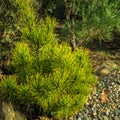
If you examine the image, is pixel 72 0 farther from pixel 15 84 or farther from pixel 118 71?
pixel 15 84

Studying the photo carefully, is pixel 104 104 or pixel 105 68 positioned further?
pixel 105 68

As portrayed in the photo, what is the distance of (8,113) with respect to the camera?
4691 mm

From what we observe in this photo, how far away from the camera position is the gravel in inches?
208

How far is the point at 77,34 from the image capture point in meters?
6.57

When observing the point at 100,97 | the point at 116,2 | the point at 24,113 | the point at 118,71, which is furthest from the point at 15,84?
the point at 116,2

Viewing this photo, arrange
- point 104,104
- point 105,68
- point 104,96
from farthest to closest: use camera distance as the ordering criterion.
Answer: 1. point 105,68
2. point 104,96
3. point 104,104

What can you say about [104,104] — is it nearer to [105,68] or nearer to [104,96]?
[104,96]

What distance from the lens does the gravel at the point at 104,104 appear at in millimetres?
5293

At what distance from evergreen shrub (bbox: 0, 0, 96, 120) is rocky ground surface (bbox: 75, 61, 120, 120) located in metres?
0.59

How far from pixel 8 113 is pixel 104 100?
5.05ft

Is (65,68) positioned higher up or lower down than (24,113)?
higher up

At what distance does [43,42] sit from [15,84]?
604mm

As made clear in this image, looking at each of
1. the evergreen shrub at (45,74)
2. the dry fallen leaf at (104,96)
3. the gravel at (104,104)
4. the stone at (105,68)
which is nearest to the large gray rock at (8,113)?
the evergreen shrub at (45,74)

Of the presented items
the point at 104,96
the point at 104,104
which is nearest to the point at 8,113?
the point at 104,104
